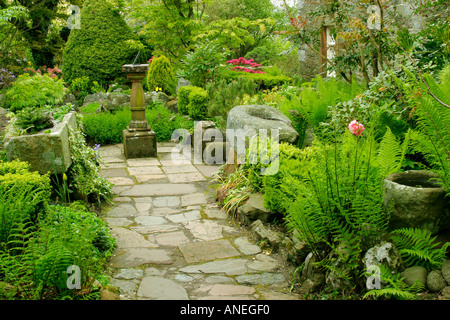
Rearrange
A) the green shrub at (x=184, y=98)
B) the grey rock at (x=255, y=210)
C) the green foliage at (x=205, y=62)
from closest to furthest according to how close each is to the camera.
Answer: the grey rock at (x=255, y=210)
the green shrub at (x=184, y=98)
the green foliage at (x=205, y=62)

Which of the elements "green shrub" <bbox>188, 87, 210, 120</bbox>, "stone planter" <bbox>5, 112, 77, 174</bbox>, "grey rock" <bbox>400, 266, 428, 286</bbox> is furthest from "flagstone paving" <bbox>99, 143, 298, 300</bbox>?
"green shrub" <bbox>188, 87, 210, 120</bbox>

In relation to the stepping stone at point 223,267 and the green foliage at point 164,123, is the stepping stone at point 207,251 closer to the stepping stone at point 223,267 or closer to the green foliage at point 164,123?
the stepping stone at point 223,267

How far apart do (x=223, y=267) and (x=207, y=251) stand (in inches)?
13.8

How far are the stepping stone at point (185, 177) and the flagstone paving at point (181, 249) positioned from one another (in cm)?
1

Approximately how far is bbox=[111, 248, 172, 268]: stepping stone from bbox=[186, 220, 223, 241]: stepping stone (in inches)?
18.7

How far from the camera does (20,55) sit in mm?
10461

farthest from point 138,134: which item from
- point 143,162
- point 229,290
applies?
point 229,290

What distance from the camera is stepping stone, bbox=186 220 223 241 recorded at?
392 cm

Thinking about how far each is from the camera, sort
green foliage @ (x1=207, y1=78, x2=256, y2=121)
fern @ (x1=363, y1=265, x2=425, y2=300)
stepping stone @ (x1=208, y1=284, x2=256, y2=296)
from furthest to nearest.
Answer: green foliage @ (x1=207, y1=78, x2=256, y2=121)
stepping stone @ (x1=208, y1=284, x2=256, y2=296)
fern @ (x1=363, y1=265, x2=425, y2=300)

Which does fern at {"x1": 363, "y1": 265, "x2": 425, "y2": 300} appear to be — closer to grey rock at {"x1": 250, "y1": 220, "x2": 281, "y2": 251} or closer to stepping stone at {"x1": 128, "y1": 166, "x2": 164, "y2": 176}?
grey rock at {"x1": 250, "y1": 220, "x2": 281, "y2": 251}

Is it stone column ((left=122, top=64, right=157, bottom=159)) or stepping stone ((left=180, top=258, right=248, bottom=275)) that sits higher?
stone column ((left=122, top=64, right=157, bottom=159))

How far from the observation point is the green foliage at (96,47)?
38.4ft

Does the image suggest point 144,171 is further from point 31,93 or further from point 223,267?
point 223,267

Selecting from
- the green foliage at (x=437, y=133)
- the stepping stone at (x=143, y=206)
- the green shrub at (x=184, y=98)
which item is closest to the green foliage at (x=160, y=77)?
the green shrub at (x=184, y=98)
